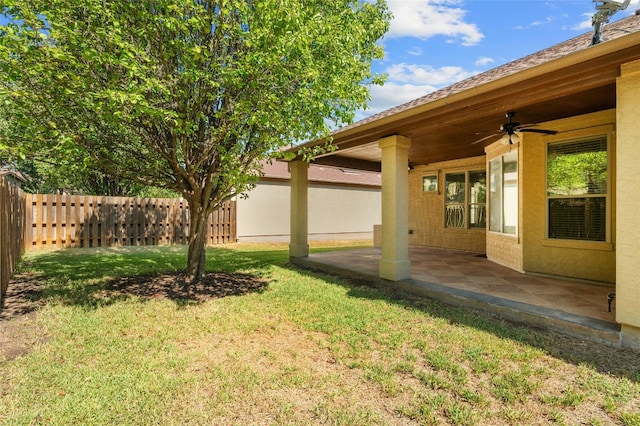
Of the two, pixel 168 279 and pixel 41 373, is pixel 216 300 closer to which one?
pixel 168 279

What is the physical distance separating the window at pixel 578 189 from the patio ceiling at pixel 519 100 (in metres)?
0.68

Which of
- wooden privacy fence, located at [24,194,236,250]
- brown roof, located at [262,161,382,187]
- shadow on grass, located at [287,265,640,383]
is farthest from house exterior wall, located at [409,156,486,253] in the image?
wooden privacy fence, located at [24,194,236,250]

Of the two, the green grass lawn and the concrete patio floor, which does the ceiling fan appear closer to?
the concrete patio floor

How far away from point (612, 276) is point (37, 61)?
30.5 ft

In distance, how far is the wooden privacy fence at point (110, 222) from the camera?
11180 millimetres

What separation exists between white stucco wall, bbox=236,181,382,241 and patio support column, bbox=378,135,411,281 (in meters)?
10.2

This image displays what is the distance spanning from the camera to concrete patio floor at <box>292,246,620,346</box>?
4062 mm

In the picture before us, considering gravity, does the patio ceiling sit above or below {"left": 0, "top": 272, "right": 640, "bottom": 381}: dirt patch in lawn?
above

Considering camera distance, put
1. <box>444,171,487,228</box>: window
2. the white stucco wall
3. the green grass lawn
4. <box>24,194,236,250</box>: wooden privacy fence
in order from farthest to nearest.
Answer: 1. the white stucco wall
2. <box>24,194,236,250</box>: wooden privacy fence
3. <box>444,171,487,228</box>: window
4. the green grass lawn

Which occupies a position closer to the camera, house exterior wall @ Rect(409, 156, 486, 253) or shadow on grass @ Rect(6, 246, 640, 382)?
shadow on grass @ Rect(6, 246, 640, 382)

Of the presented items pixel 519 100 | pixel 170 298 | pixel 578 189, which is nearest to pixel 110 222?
pixel 170 298

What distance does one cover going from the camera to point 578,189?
610cm

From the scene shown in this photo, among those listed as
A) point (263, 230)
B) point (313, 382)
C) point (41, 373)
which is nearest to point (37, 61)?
point (41, 373)

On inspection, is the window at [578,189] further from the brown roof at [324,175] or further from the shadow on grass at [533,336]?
the brown roof at [324,175]
